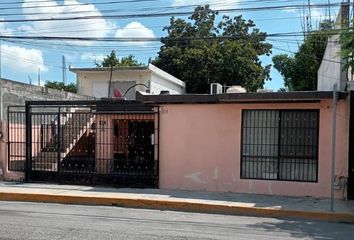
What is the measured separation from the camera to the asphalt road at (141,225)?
8.17 metres

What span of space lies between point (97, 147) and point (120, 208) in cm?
470

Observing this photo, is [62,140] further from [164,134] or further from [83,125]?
[164,134]

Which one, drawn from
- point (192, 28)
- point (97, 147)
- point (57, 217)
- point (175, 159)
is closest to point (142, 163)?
point (175, 159)

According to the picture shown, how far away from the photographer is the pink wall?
499 inches

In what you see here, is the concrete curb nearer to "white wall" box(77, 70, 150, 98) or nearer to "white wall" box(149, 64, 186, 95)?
"white wall" box(149, 64, 186, 95)

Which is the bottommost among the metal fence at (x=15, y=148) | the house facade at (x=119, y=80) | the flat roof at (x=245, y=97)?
the metal fence at (x=15, y=148)

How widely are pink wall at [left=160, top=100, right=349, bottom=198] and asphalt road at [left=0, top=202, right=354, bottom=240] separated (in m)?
2.77

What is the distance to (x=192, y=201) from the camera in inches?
456

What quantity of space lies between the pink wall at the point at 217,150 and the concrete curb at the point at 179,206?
2297 mm

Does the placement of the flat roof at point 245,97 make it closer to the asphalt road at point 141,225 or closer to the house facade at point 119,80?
the asphalt road at point 141,225

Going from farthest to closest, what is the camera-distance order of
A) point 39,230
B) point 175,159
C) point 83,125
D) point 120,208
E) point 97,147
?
point 83,125
point 97,147
point 175,159
point 120,208
point 39,230

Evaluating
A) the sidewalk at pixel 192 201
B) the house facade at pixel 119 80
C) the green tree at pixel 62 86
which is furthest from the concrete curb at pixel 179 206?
the green tree at pixel 62 86

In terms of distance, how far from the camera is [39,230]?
27.3 ft

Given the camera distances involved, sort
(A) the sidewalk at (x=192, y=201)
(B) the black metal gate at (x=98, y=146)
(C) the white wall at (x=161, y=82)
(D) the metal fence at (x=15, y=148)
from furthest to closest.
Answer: (C) the white wall at (x=161, y=82)
(D) the metal fence at (x=15, y=148)
(B) the black metal gate at (x=98, y=146)
(A) the sidewalk at (x=192, y=201)
